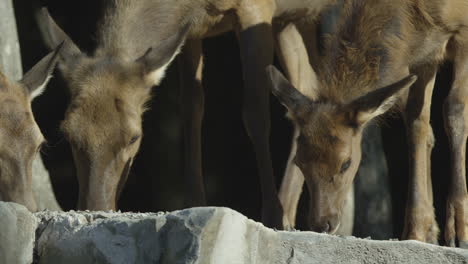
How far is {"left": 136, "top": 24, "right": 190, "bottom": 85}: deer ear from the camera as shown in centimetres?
1020

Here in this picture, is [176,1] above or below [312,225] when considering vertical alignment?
above

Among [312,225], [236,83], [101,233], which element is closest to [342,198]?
[312,225]

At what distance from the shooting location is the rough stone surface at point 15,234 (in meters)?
6.94

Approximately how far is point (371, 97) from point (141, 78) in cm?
203

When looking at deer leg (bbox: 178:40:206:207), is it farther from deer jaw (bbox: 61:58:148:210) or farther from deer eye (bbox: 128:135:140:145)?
deer eye (bbox: 128:135:140:145)

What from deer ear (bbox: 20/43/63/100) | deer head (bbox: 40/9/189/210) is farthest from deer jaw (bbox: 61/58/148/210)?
deer ear (bbox: 20/43/63/100)

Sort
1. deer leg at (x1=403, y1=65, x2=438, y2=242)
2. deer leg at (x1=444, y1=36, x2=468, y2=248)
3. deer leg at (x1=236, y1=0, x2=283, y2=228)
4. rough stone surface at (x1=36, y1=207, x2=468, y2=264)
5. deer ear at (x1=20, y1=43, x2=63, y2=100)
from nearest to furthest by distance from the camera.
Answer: rough stone surface at (x1=36, y1=207, x2=468, y2=264), deer ear at (x1=20, y1=43, x2=63, y2=100), deer leg at (x1=444, y1=36, x2=468, y2=248), deer leg at (x1=403, y1=65, x2=438, y2=242), deer leg at (x1=236, y1=0, x2=283, y2=228)

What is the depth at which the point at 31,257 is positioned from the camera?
7.23m

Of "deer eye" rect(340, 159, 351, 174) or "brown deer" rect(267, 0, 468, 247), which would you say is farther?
"deer eye" rect(340, 159, 351, 174)

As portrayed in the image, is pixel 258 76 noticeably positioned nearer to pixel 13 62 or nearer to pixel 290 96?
pixel 290 96

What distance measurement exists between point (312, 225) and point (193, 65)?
280 cm

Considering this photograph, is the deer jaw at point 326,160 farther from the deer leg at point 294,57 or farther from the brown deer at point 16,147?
the brown deer at point 16,147

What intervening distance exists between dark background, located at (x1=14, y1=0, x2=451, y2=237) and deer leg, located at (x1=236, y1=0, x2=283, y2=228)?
310cm

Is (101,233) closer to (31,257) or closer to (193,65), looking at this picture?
(31,257)
